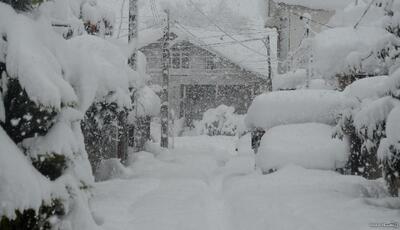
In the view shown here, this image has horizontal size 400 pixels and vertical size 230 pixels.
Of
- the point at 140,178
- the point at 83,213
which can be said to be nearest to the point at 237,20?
the point at 140,178

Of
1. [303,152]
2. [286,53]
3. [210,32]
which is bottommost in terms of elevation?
[303,152]

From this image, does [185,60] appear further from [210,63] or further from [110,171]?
[110,171]

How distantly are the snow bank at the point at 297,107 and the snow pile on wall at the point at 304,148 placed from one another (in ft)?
1.48

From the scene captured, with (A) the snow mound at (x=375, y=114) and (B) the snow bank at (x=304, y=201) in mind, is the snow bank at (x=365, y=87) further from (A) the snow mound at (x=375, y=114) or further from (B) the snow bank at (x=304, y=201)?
(A) the snow mound at (x=375, y=114)

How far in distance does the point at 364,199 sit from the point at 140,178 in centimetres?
638

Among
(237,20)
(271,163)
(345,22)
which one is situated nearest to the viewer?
(271,163)

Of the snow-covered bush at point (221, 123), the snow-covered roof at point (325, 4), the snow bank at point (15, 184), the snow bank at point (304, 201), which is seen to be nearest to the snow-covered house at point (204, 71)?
the snow-covered bush at point (221, 123)

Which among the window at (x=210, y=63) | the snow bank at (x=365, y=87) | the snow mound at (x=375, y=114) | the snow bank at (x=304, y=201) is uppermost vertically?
the window at (x=210, y=63)

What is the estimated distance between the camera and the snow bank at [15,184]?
3.67m

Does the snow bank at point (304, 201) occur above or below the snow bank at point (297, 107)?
below

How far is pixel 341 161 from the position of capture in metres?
10.4

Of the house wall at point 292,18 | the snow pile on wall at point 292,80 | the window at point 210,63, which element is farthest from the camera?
the window at point 210,63

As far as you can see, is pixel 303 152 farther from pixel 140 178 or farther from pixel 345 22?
pixel 345 22

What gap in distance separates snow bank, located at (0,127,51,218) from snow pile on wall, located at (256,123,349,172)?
741 cm
